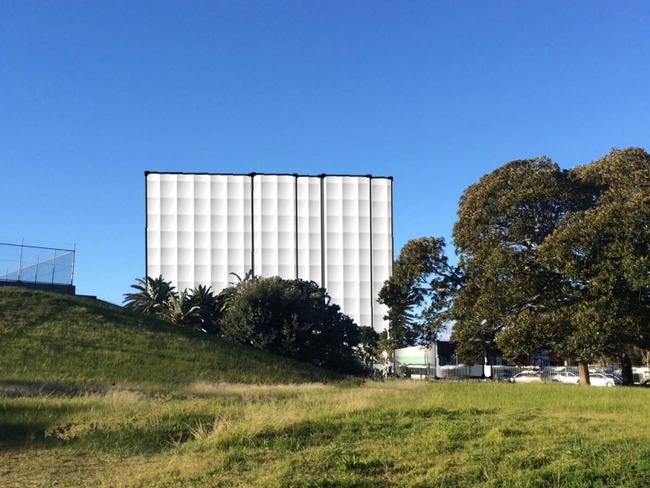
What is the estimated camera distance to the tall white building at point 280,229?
72375mm

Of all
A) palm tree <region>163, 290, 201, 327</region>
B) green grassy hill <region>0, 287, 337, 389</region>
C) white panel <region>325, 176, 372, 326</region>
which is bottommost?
green grassy hill <region>0, 287, 337, 389</region>

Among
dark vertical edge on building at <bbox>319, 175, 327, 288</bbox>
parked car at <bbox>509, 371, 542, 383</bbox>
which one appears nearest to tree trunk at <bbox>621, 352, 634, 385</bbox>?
parked car at <bbox>509, 371, 542, 383</bbox>

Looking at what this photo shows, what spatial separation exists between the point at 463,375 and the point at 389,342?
1900cm

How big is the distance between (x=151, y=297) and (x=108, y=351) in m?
25.3

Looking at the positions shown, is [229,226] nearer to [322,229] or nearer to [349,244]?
[322,229]

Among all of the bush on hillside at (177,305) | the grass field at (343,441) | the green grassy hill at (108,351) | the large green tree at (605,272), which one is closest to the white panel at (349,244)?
the bush on hillside at (177,305)

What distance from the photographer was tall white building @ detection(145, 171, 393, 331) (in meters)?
72.4

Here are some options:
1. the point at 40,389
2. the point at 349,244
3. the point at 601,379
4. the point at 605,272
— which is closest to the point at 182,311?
the point at 349,244

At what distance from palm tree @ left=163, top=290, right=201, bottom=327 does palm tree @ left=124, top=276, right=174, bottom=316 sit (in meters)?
1.14

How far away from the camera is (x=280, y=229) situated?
73.9m

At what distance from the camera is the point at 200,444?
33.4 ft

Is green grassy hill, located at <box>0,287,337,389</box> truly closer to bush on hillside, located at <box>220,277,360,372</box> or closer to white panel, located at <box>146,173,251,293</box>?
bush on hillside, located at <box>220,277,360,372</box>

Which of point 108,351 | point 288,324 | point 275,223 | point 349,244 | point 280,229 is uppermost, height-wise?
point 275,223

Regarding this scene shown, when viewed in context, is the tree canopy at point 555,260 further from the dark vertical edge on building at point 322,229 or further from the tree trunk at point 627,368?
the dark vertical edge on building at point 322,229
